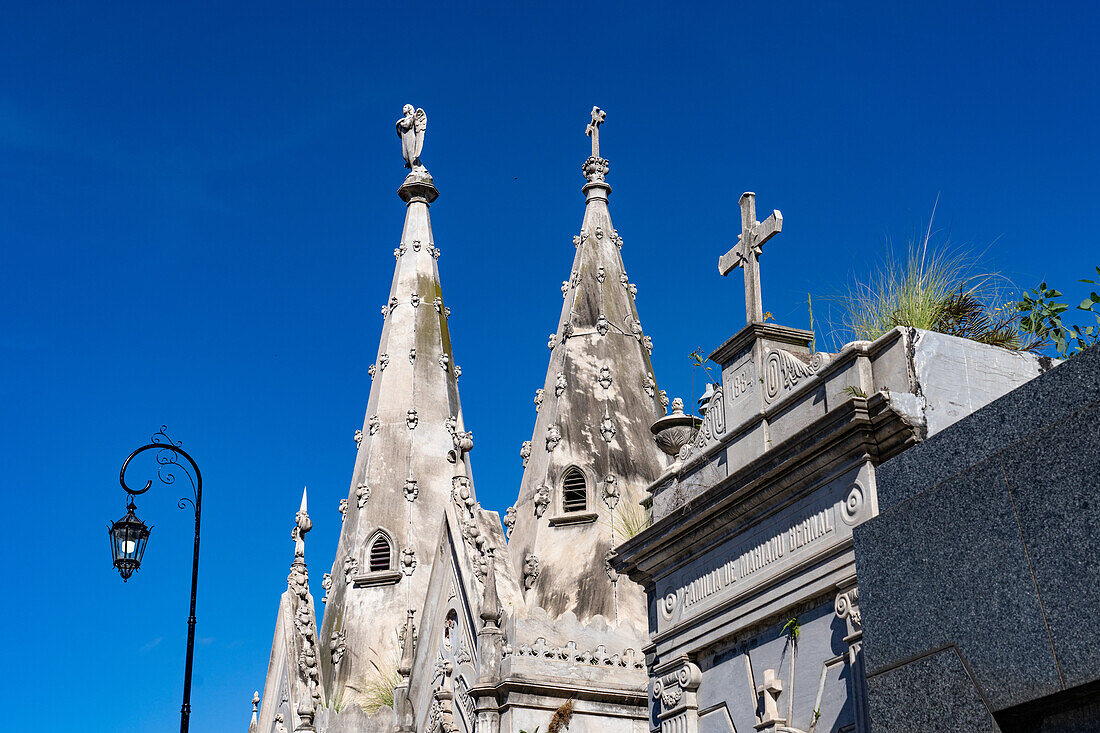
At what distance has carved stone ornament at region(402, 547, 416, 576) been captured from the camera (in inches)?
1158

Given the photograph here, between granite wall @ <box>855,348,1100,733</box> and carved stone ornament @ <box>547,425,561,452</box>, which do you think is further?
carved stone ornament @ <box>547,425,561,452</box>

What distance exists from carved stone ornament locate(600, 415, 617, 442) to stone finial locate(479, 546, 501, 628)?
3910 mm

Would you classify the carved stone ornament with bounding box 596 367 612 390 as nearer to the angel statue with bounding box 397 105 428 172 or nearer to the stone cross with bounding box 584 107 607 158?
the stone cross with bounding box 584 107 607 158

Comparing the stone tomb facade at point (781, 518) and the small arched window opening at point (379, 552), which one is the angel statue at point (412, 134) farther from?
the stone tomb facade at point (781, 518)

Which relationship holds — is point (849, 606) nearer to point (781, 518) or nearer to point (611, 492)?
point (781, 518)

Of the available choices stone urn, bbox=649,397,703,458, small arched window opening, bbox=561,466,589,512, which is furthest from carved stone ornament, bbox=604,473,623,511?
stone urn, bbox=649,397,703,458

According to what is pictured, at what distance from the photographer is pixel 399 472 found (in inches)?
1212

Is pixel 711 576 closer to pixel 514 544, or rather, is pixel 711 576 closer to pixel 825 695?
pixel 825 695

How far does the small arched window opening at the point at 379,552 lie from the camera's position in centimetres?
2988

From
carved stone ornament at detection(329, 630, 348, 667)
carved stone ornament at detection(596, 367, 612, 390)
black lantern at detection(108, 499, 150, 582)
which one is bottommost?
black lantern at detection(108, 499, 150, 582)

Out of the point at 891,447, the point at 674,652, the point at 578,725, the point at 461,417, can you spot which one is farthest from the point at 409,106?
the point at 891,447

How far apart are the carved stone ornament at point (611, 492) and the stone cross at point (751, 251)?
1055 centimetres

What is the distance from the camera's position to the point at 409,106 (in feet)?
119

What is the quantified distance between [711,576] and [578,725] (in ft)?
27.8
